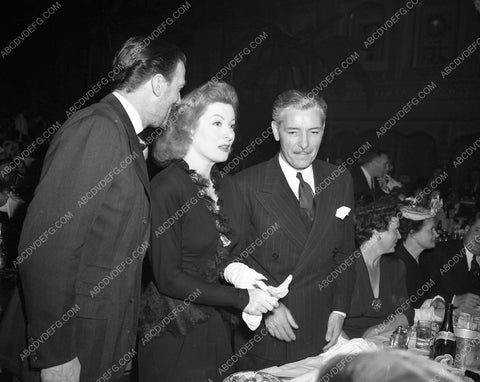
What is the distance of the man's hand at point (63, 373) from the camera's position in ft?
4.68

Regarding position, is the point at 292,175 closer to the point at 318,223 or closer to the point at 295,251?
the point at 318,223

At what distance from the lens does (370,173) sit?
25.8ft

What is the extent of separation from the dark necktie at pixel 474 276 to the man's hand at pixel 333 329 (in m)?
2.14

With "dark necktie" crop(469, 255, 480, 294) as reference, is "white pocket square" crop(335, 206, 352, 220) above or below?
above

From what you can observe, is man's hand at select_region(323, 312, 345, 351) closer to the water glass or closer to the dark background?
the water glass

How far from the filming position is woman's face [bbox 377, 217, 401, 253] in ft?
10.1

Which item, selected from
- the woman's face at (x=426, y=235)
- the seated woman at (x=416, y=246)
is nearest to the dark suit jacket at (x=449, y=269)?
the seated woman at (x=416, y=246)

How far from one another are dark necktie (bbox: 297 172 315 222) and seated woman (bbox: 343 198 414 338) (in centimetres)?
70

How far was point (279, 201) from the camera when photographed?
238 centimetres

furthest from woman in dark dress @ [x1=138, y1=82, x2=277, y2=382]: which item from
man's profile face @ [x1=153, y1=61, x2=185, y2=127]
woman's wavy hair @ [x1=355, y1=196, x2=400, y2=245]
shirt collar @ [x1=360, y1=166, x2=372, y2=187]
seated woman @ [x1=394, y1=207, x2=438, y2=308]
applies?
shirt collar @ [x1=360, y1=166, x2=372, y2=187]

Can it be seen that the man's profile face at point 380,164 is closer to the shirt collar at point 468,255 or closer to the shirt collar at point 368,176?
the shirt collar at point 368,176

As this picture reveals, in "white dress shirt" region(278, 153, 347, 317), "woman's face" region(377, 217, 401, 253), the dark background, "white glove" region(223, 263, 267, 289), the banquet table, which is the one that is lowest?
the banquet table

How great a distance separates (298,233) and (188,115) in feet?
2.71

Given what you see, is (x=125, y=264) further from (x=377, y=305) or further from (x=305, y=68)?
(x=305, y=68)
